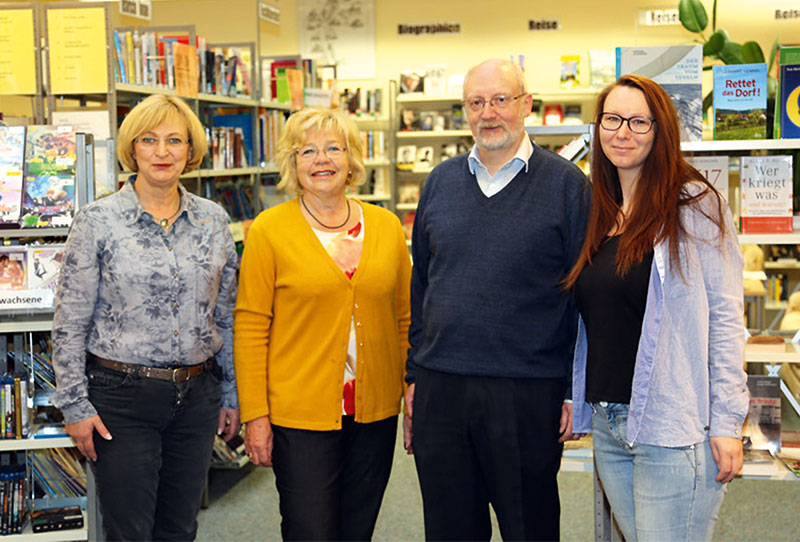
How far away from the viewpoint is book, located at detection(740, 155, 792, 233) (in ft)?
9.41

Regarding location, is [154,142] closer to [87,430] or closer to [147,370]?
[147,370]

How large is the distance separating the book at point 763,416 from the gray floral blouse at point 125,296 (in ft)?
6.39

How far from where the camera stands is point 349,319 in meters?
2.27

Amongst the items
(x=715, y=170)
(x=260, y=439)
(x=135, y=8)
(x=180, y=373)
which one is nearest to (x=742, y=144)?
(x=715, y=170)

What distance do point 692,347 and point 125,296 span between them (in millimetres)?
1486

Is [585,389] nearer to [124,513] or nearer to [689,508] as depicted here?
[689,508]

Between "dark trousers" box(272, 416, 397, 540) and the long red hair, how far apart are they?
0.76 m

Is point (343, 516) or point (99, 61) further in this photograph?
point (99, 61)

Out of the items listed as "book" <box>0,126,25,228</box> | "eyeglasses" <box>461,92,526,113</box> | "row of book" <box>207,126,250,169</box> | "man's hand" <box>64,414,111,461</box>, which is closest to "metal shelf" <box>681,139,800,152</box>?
"eyeglasses" <box>461,92,526,113</box>

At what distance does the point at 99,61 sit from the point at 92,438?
187 centimetres

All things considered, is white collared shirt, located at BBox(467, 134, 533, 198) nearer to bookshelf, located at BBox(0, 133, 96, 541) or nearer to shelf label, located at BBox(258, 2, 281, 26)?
bookshelf, located at BBox(0, 133, 96, 541)

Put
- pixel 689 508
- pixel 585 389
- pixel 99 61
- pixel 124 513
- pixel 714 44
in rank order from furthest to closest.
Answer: pixel 714 44
pixel 99 61
pixel 124 513
pixel 585 389
pixel 689 508

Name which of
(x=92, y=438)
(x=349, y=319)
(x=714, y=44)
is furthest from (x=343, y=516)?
(x=714, y=44)

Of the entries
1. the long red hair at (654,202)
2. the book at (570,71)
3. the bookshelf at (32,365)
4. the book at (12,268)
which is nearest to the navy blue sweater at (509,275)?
the long red hair at (654,202)
